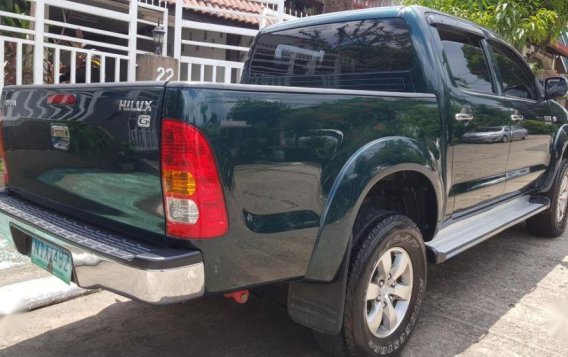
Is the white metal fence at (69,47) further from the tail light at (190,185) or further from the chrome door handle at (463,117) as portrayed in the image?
the chrome door handle at (463,117)

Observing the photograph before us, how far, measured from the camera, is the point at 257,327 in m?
3.31

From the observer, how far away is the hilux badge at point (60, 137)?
8.53 ft

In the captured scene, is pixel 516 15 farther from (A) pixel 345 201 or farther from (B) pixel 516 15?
(A) pixel 345 201

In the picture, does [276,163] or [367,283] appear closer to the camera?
[276,163]

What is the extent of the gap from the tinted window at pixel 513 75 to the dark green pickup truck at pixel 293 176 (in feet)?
1.32

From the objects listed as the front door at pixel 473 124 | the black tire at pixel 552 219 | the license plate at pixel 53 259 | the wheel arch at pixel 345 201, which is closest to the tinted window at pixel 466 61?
the front door at pixel 473 124

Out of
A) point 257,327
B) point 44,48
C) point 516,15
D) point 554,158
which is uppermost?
point 516,15

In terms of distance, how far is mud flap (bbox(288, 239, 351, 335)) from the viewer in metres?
2.50

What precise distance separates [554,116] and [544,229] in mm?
1176

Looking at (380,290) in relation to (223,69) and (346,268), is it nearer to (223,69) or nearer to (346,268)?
(346,268)

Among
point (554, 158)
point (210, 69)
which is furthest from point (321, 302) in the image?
point (210, 69)

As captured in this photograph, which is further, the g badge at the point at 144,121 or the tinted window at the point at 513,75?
the tinted window at the point at 513,75

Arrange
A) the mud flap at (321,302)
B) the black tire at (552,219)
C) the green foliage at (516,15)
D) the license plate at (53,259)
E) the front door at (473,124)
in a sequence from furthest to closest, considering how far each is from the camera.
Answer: the green foliage at (516,15) → the black tire at (552,219) → the front door at (473,124) → the mud flap at (321,302) → the license plate at (53,259)

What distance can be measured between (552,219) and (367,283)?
349 cm
